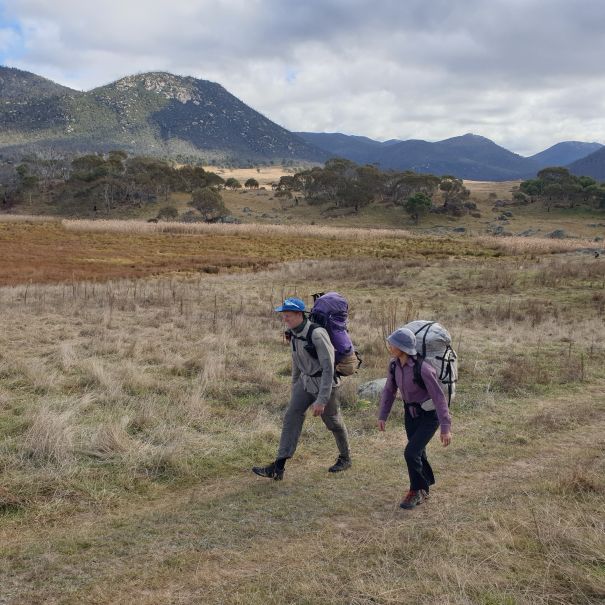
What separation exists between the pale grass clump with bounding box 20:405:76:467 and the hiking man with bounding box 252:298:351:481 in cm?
185

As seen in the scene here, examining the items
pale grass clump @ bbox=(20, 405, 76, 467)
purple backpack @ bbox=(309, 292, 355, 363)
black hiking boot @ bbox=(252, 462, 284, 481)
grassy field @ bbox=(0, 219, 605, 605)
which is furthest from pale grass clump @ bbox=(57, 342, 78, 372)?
purple backpack @ bbox=(309, 292, 355, 363)

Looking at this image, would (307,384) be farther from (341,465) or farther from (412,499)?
(412,499)

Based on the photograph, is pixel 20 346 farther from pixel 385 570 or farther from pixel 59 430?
pixel 385 570

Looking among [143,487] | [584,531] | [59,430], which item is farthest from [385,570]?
[59,430]

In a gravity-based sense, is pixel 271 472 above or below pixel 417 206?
below

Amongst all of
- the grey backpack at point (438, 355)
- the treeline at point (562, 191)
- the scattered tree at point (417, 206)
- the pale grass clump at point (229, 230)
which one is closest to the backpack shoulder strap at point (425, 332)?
the grey backpack at point (438, 355)

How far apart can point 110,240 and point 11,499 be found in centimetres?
3755

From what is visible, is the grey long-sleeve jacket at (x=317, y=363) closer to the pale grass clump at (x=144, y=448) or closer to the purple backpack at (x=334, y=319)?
the purple backpack at (x=334, y=319)

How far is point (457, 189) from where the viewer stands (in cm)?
7138

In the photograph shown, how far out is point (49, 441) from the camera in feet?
17.6

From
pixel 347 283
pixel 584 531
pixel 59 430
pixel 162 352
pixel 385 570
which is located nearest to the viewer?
pixel 385 570

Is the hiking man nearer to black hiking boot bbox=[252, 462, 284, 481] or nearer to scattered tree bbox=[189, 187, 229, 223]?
black hiking boot bbox=[252, 462, 284, 481]

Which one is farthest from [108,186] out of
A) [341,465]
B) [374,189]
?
[341,465]

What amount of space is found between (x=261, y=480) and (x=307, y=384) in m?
1.03
